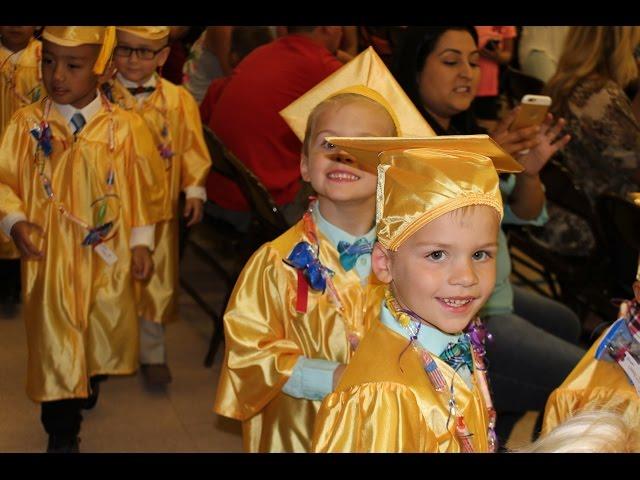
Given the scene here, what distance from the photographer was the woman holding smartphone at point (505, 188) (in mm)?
3287

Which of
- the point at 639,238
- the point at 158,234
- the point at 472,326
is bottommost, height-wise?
the point at 158,234

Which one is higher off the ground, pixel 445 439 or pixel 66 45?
pixel 66 45

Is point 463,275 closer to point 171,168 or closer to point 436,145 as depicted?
point 436,145

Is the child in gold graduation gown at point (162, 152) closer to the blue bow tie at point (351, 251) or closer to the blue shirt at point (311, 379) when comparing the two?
the blue bow tie at point (351, 251)

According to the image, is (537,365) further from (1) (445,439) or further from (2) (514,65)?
(2) (514,65)

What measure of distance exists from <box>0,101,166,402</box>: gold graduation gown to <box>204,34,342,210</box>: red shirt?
30.2 inches

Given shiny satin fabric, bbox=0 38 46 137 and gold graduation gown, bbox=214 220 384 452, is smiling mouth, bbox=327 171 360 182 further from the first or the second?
shiny satin fabric, bbox=0 38 46 137

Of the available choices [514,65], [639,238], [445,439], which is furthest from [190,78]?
[445,439]

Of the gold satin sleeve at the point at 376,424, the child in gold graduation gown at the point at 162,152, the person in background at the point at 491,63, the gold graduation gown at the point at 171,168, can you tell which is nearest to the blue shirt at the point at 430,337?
the gold satin sleeve at the point at 376,424

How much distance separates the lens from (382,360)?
1.98 meters

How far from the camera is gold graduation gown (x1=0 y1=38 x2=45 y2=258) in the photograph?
14.0 ft

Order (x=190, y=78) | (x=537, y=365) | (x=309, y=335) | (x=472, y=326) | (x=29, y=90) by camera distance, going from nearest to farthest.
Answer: (x=472, y=326) → (x=309, y=335) → (x=537, y=365) → (x=29, y=90) → (x=190, y=78)

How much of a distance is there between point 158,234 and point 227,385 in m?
1.74

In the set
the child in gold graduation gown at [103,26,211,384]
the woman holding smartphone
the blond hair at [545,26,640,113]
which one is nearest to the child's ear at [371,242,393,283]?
the woman holding smartphone
